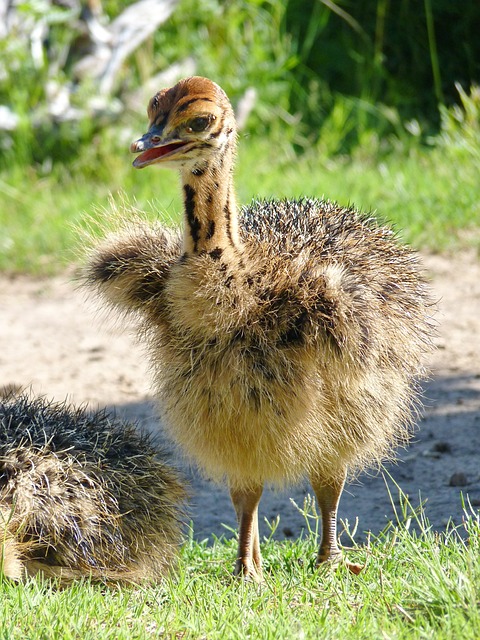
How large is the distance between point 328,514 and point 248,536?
35cm


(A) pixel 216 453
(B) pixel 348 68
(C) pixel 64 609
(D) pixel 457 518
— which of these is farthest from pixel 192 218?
(B) pixel 348 68

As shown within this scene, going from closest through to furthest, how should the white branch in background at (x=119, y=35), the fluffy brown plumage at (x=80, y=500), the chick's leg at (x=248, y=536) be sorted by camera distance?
the fluffy brown plumage at (x=80, y=500) < the chick's leg at (x=248, y=536) < the white branch in background at (x=119, y=35)

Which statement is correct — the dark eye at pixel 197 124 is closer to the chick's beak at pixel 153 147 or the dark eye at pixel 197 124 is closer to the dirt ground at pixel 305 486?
the chick's beak at pixel 153 147

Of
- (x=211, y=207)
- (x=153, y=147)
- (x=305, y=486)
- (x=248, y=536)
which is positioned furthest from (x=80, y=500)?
(x=305, y=486)

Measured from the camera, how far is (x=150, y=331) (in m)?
4.17

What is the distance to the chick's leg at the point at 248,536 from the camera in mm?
4090

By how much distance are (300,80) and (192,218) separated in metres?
6.84

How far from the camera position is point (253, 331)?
370cm

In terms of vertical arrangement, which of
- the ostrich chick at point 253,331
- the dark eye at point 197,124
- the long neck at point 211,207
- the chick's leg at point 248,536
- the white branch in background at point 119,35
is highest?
the white branch in background at point 119,35

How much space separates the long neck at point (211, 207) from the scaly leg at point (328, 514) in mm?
1071

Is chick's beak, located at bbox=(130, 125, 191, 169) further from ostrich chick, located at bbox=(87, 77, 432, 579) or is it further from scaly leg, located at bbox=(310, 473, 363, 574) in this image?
scaly leg, located at bbox=(310, 473, 363, 574)

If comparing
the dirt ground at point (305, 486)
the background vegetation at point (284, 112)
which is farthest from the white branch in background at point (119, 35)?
the dirt ground at point (305, 486)

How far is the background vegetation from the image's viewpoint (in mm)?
8289

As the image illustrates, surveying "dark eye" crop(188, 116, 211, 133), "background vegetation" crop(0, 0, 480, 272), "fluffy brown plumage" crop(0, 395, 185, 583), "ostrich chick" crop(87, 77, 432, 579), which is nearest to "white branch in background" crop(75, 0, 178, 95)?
"background vegetation" crop(0, 0, 480, 272)
